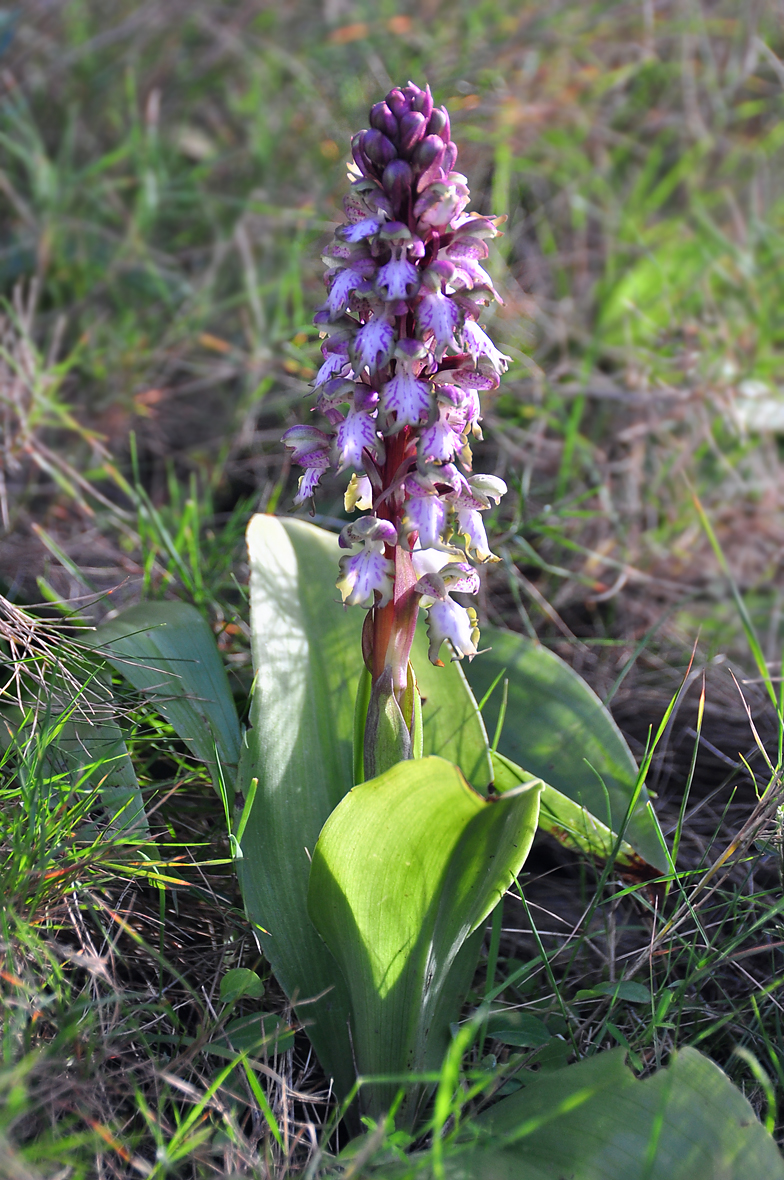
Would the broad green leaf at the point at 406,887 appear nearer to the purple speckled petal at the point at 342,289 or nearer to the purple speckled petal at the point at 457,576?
the purple speckled petal at the point at 457,576

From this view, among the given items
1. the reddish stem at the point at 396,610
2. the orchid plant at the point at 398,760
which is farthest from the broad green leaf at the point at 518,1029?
the reddish stem at the point at 396,610

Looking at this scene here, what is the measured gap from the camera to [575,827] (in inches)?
79.2

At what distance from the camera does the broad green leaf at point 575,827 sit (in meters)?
1.97

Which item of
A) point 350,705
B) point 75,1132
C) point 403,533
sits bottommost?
point 75,1132

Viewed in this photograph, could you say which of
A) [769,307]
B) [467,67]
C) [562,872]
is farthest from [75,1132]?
[467,67]

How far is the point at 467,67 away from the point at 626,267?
4.22 feet

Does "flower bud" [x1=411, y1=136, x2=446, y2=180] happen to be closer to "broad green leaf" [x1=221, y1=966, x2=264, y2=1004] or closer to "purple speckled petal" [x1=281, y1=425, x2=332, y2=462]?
"purple speckled petal" [x1=281, y1=425, x2=332, y2=462]

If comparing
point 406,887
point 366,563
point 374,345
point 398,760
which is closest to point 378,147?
point 374,345

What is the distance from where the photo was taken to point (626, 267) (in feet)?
14.9

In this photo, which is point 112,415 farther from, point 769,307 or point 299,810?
point 769,307

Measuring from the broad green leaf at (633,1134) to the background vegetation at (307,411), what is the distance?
0.56 feet

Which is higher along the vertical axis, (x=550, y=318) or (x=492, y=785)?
(x=550, y=318)

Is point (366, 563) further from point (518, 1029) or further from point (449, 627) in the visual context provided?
point (518, 1029)

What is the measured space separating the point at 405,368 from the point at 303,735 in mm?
893
